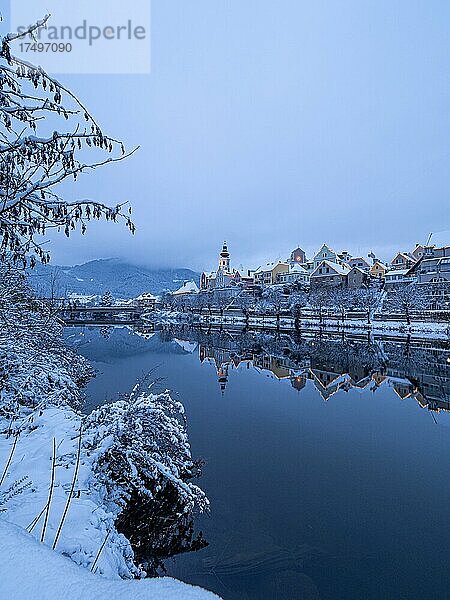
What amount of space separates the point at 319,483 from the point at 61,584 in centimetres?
791

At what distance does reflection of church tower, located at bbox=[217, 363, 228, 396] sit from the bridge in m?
51.8

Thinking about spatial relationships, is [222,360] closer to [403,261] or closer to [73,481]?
[73,481]

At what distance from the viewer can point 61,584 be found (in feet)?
7.22

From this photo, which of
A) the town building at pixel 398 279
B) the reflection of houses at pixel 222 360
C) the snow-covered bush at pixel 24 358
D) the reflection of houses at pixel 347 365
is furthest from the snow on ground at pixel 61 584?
the town building at pixel 398 279

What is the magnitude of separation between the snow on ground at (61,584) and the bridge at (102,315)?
72644mm

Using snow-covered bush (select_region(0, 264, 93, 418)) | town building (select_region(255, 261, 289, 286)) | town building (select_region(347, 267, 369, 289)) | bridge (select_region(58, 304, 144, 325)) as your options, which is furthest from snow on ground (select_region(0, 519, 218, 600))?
town building (select_region(255, 261, 289, 286))

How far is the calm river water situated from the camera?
5.94 m

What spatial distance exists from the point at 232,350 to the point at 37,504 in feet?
98.0

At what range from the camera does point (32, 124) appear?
3586 millimetres

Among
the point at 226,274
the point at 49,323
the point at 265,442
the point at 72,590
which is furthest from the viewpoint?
the point at 226,274

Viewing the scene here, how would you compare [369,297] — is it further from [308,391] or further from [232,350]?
[308,391]

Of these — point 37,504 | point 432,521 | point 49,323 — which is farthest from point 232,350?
point 37,504

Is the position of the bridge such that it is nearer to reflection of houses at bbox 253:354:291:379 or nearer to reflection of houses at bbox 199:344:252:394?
reflection of houses at bbox 199:344:252:394

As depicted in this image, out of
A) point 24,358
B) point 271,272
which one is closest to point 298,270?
point 271,272
